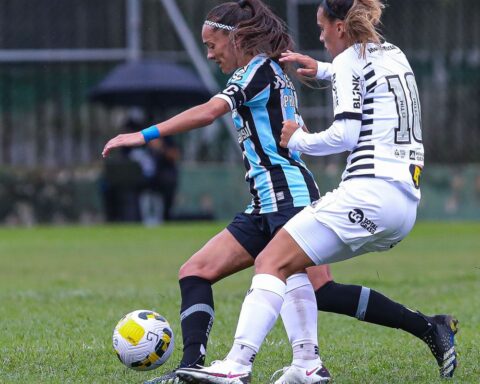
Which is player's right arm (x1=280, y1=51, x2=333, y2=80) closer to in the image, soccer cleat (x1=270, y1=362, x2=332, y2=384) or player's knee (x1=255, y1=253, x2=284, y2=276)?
player's knee (x1=255, y1=253, x2=284, y2=276)

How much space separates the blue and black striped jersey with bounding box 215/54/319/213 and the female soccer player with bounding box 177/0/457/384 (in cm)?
39

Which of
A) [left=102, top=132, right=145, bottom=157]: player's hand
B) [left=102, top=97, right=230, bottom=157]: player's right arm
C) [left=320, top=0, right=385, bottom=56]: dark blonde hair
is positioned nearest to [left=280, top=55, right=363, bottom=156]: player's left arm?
[left=320, top=0, right=385, bottom=56]: dark blonde hair

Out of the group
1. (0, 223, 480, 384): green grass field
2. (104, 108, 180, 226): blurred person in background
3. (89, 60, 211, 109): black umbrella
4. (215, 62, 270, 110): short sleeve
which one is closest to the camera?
(215, 62, 270, 110): short sleeve

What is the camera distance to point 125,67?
20.5 m

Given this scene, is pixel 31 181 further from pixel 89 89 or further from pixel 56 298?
pixel 56 298

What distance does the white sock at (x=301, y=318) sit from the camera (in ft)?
18.6

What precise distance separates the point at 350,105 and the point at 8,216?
16.7m

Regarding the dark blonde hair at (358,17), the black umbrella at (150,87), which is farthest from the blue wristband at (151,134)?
the black umbrella at (150,87)

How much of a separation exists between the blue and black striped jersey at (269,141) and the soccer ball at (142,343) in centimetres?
76

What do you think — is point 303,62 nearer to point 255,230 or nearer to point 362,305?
point 255,230

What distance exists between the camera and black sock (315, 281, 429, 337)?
19.2ft

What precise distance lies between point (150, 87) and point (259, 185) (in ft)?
47.2

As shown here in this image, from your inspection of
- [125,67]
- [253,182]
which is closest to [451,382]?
[253,182]

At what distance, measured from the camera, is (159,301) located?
9.21 m
